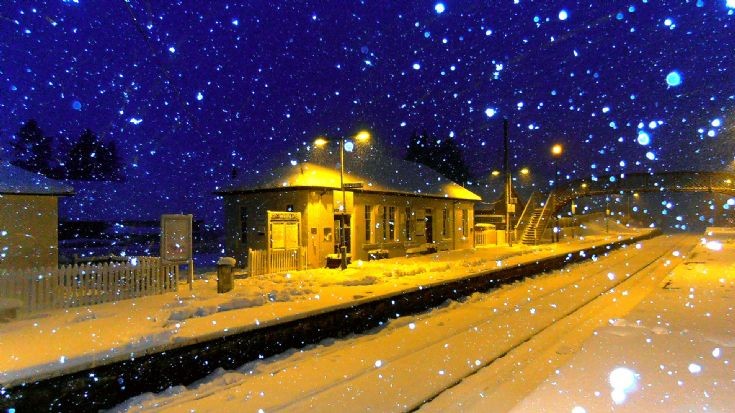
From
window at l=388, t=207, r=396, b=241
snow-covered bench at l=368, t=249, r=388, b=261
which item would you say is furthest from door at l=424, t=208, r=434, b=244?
snow-covered bench at l=368, t=249, r=388, b=261

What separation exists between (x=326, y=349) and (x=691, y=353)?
6360 mm

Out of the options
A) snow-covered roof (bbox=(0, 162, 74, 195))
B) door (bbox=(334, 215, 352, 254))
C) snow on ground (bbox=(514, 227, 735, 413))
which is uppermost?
snow-covered roof (bbox=(0, 162, 74, 195))

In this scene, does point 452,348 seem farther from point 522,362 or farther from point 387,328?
point 387,328

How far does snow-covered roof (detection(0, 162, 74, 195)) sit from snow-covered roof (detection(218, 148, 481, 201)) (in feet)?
29.6

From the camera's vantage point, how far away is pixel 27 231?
14.0 metres

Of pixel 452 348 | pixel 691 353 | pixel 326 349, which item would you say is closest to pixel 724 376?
pixel 691 353

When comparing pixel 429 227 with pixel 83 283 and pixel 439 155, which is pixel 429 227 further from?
pixel 439 155

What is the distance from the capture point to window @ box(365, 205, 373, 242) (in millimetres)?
25906

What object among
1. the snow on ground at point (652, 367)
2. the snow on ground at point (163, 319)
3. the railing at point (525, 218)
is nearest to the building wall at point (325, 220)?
the snow on ground at point (163, 319)

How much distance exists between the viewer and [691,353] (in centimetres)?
802

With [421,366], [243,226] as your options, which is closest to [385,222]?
[243,226]

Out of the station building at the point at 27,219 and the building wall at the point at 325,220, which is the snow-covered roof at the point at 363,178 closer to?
the building wall at the point at 325,220

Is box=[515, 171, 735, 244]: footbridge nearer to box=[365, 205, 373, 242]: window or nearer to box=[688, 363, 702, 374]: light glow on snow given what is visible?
box=[365, 205, 373, 242]: window

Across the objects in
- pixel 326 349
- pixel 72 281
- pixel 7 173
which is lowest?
pixel 326 349
